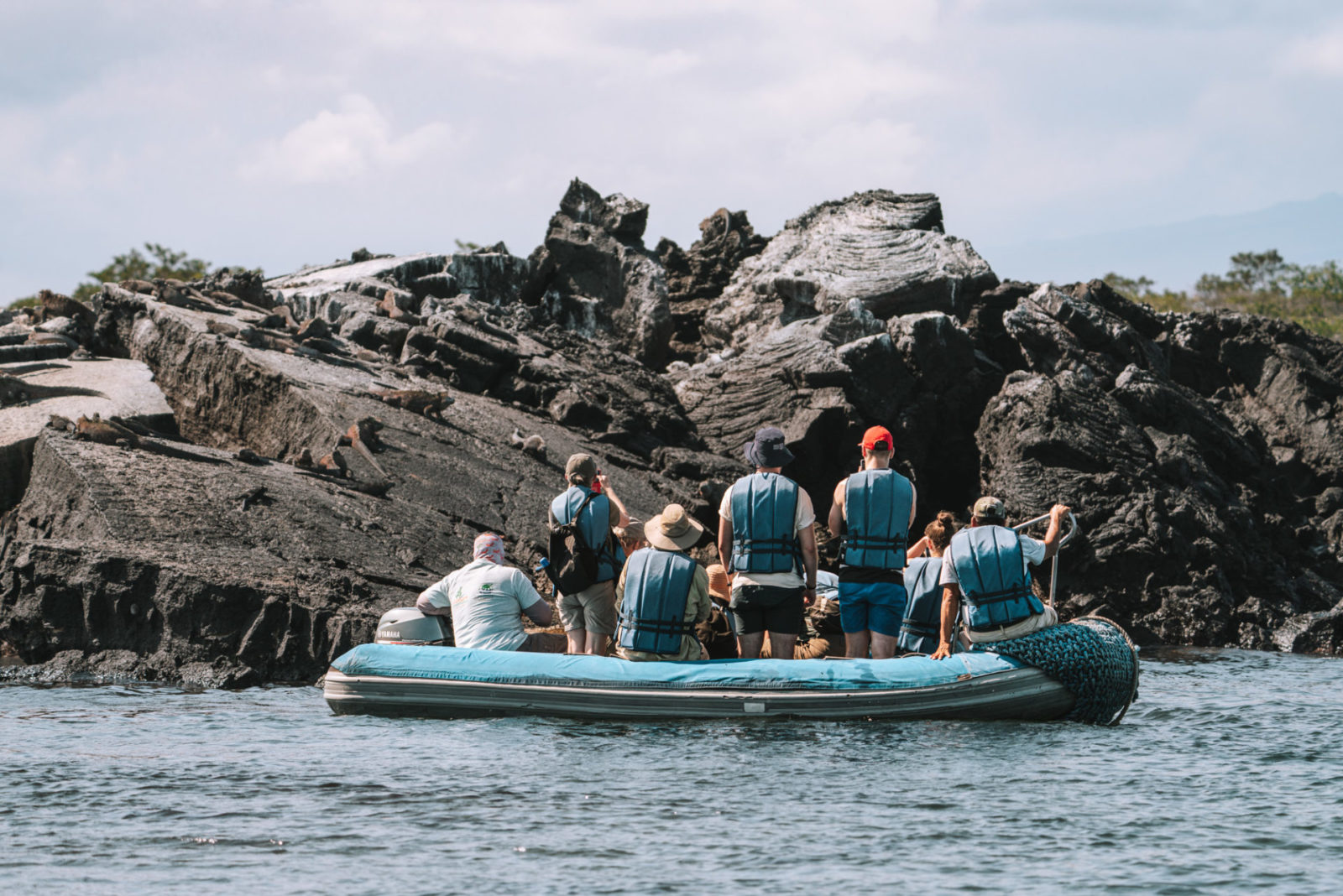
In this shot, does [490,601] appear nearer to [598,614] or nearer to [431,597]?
[431,597]

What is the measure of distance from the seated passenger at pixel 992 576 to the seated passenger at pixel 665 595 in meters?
1.63

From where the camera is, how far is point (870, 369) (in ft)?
73.4

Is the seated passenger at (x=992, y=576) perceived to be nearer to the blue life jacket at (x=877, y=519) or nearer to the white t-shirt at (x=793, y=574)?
the blue life jacket at (x=877, y=519)

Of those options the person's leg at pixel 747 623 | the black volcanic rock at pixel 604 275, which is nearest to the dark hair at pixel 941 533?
the person's leg at pixel 747 623

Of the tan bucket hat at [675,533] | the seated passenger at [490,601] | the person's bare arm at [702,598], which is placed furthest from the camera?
the seated passenger at [490,601]

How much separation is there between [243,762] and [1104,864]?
482 cm

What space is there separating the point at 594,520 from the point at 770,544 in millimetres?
1391

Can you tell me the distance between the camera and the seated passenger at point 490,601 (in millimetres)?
9023

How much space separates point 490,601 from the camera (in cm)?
910

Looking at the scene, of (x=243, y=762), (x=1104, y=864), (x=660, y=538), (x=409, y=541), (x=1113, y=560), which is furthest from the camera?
(x=1113, y=560)

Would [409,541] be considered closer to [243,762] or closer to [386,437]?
[386,437]

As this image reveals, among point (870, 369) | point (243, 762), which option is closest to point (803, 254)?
point (870, 369)

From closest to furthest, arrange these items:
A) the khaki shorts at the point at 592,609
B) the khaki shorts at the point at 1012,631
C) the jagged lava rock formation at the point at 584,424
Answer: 1. the khaki shorts at the point at 1012,631
2. the khaki shorts at the point at 592,609
3. the jagged lava rock formation at the point at 584,424

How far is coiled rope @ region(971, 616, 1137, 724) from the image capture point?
8570mm
